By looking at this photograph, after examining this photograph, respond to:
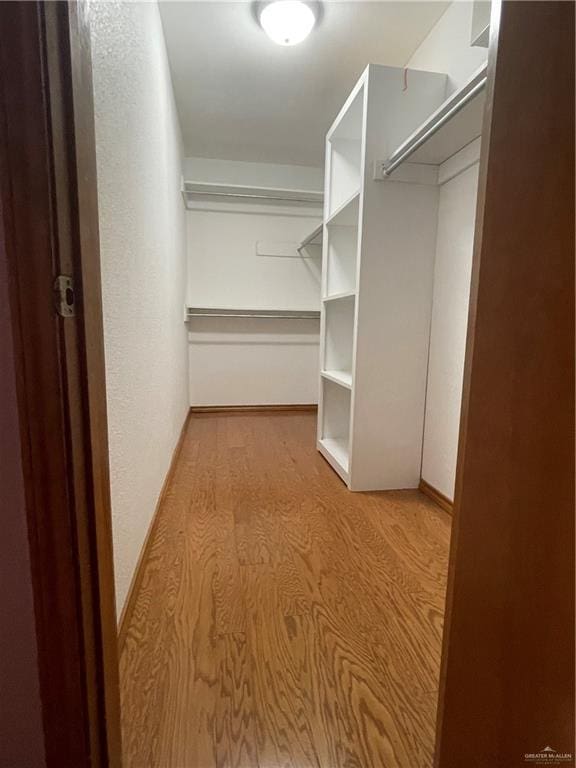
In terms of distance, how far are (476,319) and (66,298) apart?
52 cm

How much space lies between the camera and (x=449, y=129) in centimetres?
139

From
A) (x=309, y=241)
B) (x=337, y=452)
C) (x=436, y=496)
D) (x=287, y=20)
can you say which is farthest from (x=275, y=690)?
(x=309, y=241)

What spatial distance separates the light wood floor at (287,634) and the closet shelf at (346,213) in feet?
4.86

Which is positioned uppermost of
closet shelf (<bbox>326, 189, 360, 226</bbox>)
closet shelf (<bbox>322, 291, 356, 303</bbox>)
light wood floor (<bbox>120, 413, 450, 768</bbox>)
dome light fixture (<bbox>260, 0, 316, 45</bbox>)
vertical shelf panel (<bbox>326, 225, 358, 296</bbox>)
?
dome light fixture (<bbox>260, 0, 316, 45</bbox>)

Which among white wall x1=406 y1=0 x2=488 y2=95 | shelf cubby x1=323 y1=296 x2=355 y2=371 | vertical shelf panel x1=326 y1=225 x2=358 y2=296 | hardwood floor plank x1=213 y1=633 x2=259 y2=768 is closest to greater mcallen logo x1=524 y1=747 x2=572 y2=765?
hardwood floor plank x1=213 y1=633 x2=259 y2=768

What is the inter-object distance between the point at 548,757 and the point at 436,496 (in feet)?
4.02

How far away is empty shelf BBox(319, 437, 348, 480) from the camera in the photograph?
200cm

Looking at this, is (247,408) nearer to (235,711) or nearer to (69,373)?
(235,711)

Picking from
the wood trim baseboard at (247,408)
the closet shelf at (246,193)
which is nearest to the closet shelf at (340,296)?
the closet shelf at (246,193)

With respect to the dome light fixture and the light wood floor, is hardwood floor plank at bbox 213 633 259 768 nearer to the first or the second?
the light wood floor

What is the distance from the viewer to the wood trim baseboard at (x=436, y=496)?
65.9 inches

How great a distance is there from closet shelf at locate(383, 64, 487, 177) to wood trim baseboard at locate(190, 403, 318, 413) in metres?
2.33

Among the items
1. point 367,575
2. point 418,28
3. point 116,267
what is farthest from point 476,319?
point 418,28

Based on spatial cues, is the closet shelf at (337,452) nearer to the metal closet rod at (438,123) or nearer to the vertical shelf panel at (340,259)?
the vertical shelf panel at (340,259)
